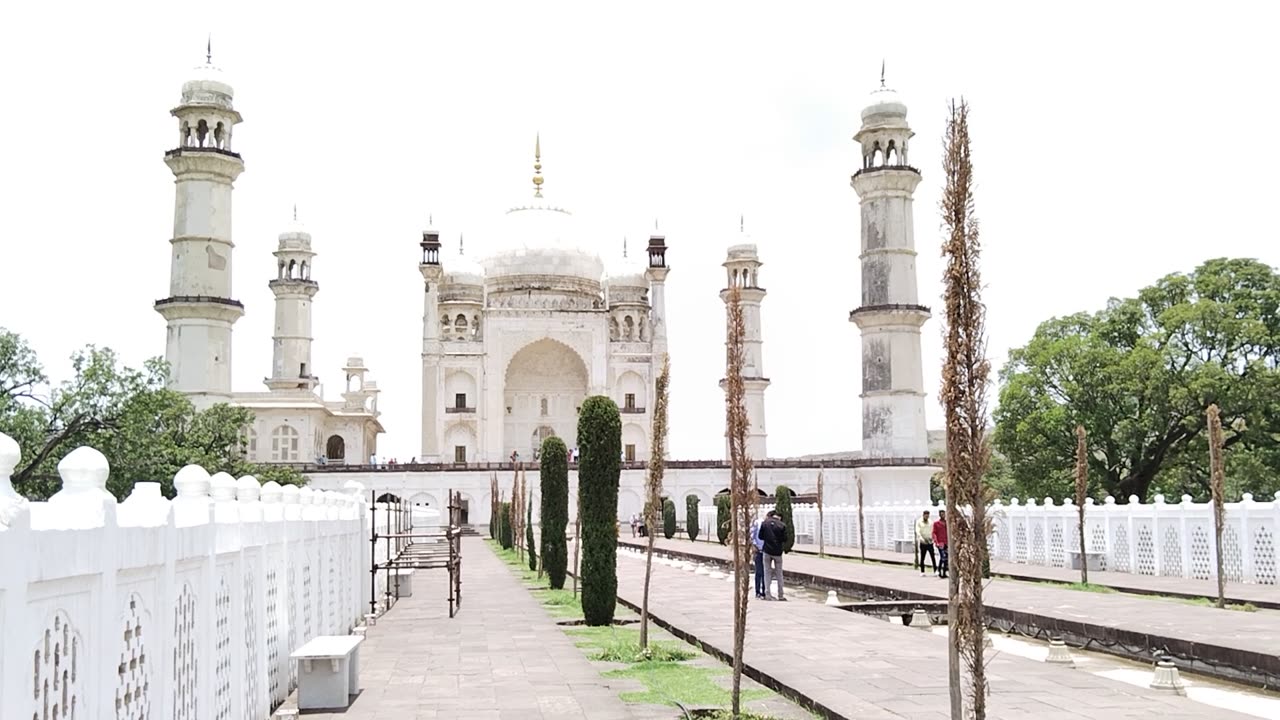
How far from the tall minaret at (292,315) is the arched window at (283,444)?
22.4 ft

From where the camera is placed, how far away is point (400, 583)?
17.2 metres

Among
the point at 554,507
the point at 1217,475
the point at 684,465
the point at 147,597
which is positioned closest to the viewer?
the point at 147,597

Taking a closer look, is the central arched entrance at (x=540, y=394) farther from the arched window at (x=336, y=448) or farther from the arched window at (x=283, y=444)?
the arched window at (x=283, y=444)

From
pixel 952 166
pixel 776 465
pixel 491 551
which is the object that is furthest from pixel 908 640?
pixel 776 465

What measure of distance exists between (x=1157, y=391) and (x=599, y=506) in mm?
21729

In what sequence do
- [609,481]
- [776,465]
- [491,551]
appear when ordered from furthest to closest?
[776,465]
[491,551]
[609,481]

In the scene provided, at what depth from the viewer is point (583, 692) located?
800 cm

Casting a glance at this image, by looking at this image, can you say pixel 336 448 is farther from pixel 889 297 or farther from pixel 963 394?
pixel 963 394

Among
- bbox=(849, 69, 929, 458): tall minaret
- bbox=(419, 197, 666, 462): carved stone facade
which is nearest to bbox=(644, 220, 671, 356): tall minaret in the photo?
bbox=(419, 197, 666, 462): carved stone facade

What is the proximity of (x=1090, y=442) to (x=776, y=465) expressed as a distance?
47.1ft

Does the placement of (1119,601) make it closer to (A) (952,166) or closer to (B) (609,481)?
(B) (609,481)

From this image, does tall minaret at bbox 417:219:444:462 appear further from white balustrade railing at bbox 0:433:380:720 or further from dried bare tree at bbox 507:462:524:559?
white balustrade railing at bbox 0:433:380:720

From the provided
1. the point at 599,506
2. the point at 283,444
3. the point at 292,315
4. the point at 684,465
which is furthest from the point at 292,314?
the point at 599,506

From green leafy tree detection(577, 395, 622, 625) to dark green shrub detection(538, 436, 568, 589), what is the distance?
3504 millimetres
